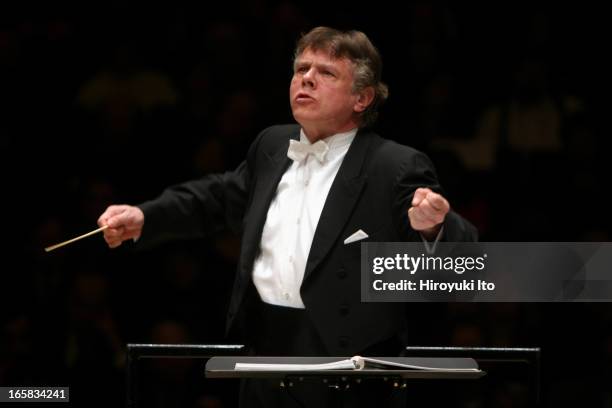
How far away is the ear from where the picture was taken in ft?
10.5

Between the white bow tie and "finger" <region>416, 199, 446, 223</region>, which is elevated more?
the white bow tie

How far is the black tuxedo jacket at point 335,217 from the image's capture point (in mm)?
2928

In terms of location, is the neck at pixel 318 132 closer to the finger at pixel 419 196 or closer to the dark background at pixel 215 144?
the finger at pixel 419 196

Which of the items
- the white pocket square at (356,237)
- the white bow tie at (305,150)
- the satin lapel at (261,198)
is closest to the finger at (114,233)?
the satin lapel at (261,198)

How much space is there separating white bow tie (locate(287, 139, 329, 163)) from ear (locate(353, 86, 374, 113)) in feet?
0.53

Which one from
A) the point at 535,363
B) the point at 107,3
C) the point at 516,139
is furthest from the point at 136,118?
the point at 535,363

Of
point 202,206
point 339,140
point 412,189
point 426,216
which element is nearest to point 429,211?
point 426,216

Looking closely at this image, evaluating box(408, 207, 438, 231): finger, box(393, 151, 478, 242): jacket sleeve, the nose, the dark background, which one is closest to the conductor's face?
the nose

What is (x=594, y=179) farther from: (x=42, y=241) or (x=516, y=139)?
(x=42, y=241)

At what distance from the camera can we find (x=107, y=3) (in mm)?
5195

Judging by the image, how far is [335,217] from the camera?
3.01 metres

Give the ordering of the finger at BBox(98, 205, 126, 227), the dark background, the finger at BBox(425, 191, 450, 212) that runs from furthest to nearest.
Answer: the dark background
the finger at BBox(98, 205, 126, 227)
the finger at BBox(425, 191, 450, 212)

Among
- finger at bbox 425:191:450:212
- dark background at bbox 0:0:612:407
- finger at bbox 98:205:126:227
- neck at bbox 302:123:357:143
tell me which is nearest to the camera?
finger at bbox 425:191:450:212

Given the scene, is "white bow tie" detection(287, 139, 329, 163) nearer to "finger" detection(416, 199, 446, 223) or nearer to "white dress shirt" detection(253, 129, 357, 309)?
"white dress shirt" detection(253, 129, 357, 309)
